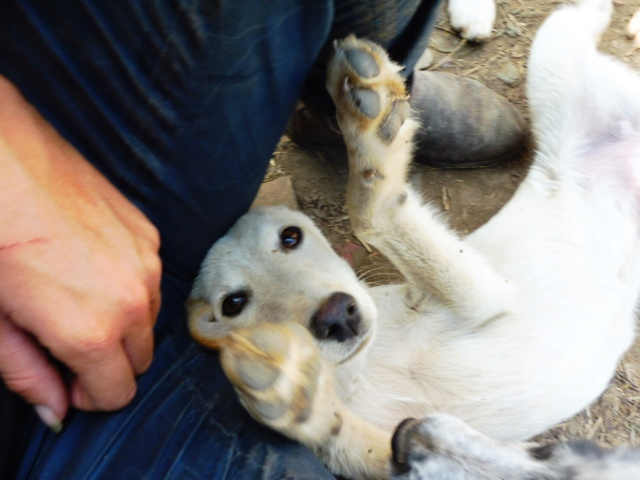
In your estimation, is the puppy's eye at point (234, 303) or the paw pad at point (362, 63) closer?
the paw pad at point (362, 63)

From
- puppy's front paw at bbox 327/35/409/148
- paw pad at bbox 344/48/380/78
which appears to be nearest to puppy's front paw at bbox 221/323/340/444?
puppy's front paw at bbox 327/35/409/148

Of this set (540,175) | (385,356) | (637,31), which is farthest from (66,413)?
(637,31)

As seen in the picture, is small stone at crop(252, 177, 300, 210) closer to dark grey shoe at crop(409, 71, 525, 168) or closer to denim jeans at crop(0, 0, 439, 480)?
dark grey shoe at crop(409, 71, 525, 168)

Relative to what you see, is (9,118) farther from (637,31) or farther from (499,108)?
(637,31)

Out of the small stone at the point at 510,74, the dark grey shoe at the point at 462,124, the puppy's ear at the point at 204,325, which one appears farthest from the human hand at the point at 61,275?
the small stone at the point at 510,74

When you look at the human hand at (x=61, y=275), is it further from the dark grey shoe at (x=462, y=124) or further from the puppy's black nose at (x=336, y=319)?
the dark grey shoe at (x=462, y=124)

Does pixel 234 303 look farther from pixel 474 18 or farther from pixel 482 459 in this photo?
pixel 474 18

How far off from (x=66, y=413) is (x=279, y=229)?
2.98 ft

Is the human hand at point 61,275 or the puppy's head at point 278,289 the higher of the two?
the human hand at point 61,275

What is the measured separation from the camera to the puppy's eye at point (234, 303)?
1946 millimetres

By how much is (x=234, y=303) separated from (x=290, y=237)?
32 centimetres

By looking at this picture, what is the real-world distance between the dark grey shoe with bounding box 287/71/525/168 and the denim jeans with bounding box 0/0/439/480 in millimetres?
1065

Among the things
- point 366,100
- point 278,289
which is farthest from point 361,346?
point 366,100

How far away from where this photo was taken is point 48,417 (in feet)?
4.87
